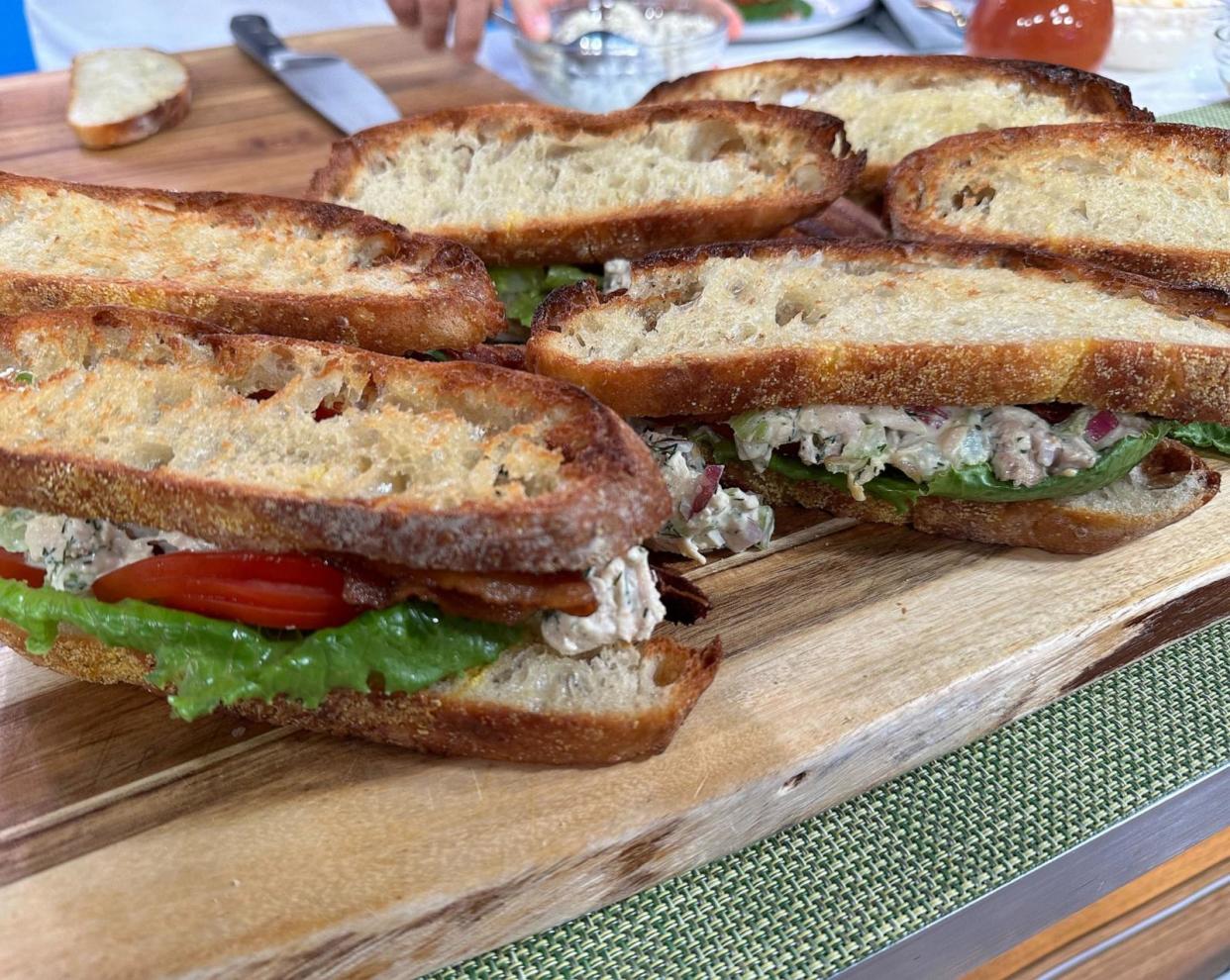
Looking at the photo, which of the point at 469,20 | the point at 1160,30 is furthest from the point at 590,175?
the point at 1160,30

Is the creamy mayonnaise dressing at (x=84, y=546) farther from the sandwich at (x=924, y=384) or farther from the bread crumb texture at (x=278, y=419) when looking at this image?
the sandwich at (x=924, y=384)

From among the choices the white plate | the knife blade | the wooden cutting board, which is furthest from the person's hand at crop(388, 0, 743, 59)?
the wooden cutting board

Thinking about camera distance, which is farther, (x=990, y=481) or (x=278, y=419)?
(x=990, y=481)

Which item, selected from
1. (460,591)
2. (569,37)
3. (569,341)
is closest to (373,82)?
(569,37)

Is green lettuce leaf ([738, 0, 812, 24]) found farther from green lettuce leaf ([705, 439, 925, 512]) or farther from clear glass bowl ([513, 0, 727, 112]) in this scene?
green lettuce leaf ([705, 439, 925, 512])

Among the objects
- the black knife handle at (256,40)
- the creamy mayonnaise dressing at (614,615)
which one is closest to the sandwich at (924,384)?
the creamy mayonnaise dressing at (614,615)

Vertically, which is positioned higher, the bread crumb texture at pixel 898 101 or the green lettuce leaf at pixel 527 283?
the bread crumb texture at pixel 898 101

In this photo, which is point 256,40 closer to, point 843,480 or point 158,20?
point 158,20

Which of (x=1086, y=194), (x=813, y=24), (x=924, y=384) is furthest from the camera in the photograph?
A: (x=813, y=24)
